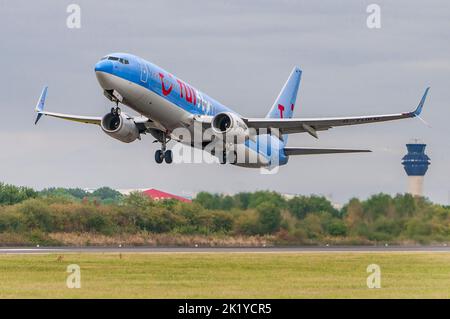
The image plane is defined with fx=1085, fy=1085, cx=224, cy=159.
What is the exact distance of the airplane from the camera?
163 feet

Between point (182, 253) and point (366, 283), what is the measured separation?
16.4 metres

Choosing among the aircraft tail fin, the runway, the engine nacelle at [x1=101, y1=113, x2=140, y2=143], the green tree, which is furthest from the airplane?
the aircraft tail fin

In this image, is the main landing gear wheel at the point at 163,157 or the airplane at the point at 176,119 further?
the main landing gear wheel at the point at 163,157

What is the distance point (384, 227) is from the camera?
5834 centimetres

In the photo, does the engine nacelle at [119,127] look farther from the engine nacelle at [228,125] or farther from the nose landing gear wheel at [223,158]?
the nose landing gear wheel at [223,158]

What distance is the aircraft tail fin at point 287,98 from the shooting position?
70000mm

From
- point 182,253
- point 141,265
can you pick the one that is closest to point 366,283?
point 141,265

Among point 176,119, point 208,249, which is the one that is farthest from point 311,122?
point 208,249

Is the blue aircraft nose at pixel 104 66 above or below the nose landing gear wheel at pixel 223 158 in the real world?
above

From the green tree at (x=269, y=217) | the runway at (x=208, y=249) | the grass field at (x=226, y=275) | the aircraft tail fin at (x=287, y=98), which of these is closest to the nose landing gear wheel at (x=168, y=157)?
the runway at (x=208, y=249)

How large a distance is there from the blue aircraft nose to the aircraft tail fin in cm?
2162

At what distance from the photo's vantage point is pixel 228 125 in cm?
5331

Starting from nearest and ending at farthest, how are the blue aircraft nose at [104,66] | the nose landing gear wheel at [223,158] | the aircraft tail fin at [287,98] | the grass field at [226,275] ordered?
the grass field at [226,275], the blue aircraft nose at [104,66], the nose landing gear wheel at [223,158], the aircraft tail fin at [287,98]
